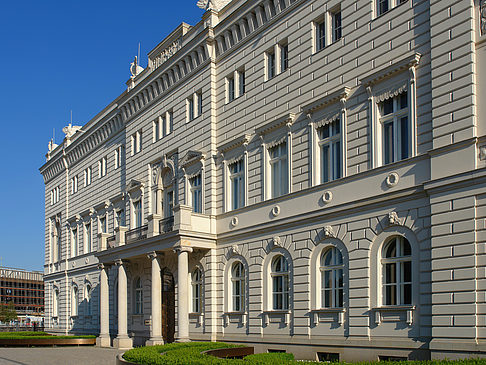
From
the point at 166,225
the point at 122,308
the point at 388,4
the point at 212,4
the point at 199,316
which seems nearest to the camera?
the point at 388,4

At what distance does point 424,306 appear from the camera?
63.8 feet

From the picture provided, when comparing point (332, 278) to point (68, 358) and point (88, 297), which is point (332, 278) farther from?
point (88, 297)

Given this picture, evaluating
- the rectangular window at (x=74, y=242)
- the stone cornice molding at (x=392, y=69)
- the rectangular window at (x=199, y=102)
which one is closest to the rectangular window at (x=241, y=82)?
the rectangular window at (x=199, y=102)

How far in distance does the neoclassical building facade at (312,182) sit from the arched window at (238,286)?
0.10 metres

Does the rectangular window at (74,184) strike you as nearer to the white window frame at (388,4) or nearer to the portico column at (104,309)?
the portico column at (104,309)

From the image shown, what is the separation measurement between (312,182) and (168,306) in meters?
15.8

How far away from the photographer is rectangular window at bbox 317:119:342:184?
24344 millimetres

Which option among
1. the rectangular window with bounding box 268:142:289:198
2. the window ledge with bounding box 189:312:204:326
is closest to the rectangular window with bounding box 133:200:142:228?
the window ledge with bounding box 189:312:204:326

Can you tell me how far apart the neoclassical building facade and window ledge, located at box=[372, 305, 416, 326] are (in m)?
0.08

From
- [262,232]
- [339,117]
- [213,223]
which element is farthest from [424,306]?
[213,223]

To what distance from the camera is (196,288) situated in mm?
33625

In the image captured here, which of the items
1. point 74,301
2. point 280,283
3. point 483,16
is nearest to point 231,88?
point 280,283

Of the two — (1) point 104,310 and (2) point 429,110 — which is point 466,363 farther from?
(1) point 104,310

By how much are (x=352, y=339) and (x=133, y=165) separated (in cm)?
2433
